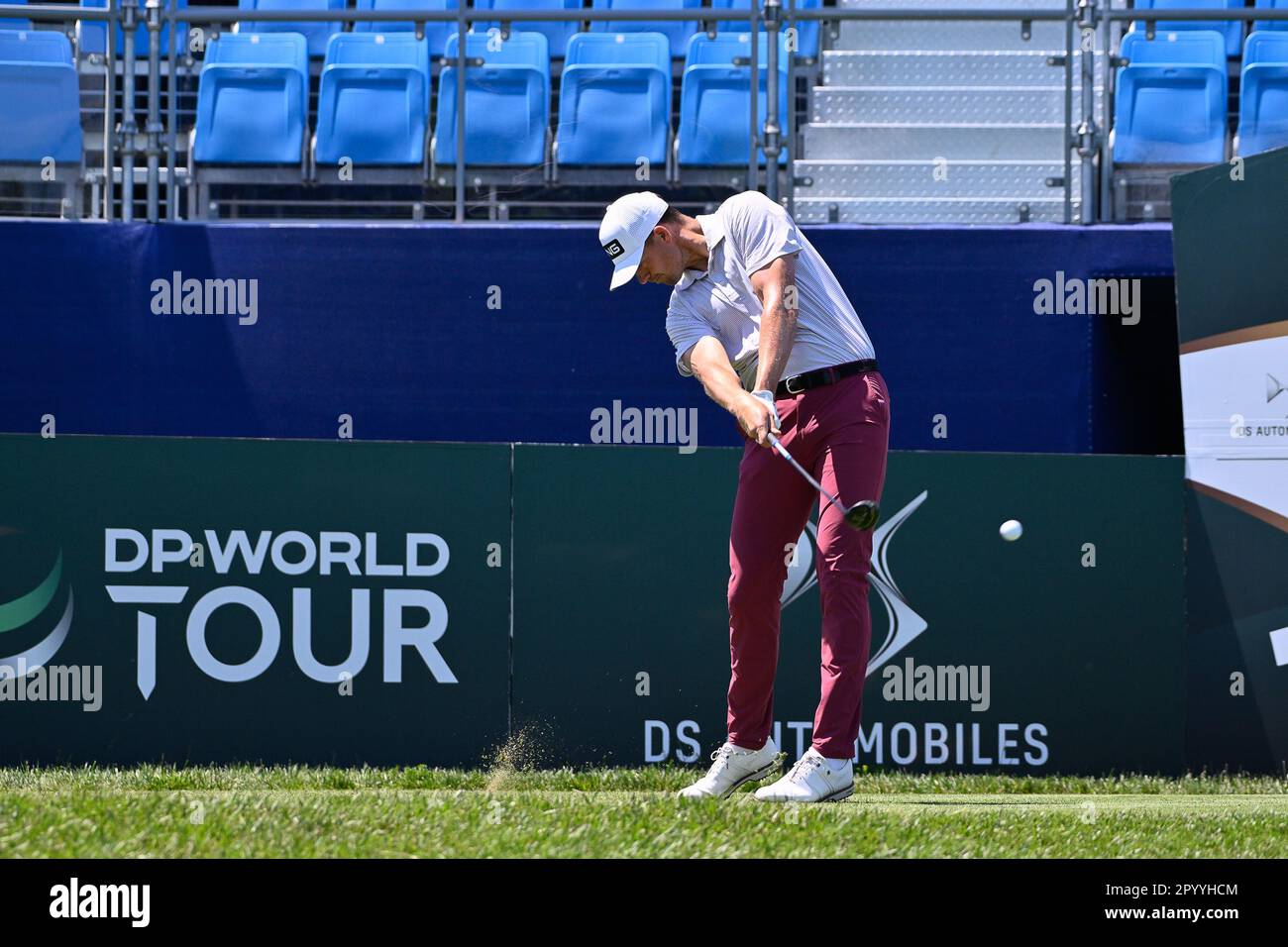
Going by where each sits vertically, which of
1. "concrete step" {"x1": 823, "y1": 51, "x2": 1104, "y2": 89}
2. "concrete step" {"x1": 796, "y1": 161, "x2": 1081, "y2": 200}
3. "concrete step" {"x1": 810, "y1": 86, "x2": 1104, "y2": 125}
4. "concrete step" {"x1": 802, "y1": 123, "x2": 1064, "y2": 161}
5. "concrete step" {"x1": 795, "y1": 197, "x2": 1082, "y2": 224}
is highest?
"concrete step" {"x1": 823, "y1": 51, "x2": 1104, "y2": 89}

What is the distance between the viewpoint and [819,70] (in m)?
10.2

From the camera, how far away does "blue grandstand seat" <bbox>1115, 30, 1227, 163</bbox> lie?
9023 mm

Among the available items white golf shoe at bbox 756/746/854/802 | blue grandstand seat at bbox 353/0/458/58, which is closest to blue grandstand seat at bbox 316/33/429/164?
blue grandstand seat at bbox 353/0/458/58

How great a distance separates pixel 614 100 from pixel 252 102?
6.77 ft

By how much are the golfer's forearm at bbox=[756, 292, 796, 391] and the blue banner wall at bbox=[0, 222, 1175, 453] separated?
12.6 ft

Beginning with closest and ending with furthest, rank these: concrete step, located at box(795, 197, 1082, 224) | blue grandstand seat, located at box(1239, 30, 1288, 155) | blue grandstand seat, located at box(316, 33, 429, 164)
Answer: blue grandstand seat, located at box(1239, 30, 1288, 155) → concrete step, located at box(795, 197, 1082, 224) → blue grandstand seat, located at box(316, 33, 429, 164)

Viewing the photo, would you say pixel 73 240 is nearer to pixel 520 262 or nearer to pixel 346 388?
pixel 346 388

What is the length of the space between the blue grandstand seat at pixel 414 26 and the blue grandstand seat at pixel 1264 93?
4480 mm

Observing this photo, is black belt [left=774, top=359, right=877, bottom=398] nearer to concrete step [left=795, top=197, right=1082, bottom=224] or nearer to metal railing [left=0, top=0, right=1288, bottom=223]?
metal railing [left=0, top=0, right=1288, bottom=223]

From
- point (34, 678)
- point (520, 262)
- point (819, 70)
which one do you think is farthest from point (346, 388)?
point (819, 70)

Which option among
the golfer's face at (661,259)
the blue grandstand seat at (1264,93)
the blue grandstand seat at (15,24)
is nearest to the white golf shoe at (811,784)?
the golfer's face at (661,259)

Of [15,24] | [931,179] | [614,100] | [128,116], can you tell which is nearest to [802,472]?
[931,179]

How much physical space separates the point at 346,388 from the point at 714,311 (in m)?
4.01

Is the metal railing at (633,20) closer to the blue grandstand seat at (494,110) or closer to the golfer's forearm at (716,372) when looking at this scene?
the blue grandstand seat at (494,110)
